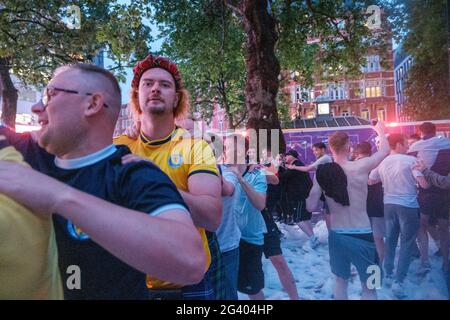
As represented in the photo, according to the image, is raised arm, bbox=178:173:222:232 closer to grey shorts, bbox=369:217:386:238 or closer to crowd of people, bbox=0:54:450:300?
crowd of people, bbox=0:54:450:300

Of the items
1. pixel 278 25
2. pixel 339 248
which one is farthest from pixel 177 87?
pixel 339 248

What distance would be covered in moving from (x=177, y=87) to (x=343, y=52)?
37.9 inches

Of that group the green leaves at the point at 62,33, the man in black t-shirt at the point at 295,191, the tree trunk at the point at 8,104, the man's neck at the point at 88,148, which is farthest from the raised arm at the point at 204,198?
the tree trunk at the point at 8,104

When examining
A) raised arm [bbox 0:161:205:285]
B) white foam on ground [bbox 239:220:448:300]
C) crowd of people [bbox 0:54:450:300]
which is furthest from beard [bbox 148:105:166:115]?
white foam on ground [bbox 239:220:448:300]

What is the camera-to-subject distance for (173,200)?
38.9 inches

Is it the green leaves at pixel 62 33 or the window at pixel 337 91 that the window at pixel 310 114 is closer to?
the window at pixel 337 91

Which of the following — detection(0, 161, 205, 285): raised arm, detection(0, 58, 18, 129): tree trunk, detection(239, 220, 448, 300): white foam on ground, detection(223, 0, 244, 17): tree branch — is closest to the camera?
detection(0, 161, 205, 285): raised arm

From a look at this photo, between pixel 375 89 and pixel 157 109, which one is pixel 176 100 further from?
pixel 375 89

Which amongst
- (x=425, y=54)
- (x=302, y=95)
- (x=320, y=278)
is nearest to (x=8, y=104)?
(x=302, y=95)

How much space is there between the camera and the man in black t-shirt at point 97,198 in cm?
→ 91

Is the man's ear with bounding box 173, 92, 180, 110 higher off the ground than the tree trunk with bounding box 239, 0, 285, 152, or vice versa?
the tree trunk with bounding box 239, 0, 285, 152

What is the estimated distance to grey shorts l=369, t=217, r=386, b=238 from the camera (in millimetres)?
1955

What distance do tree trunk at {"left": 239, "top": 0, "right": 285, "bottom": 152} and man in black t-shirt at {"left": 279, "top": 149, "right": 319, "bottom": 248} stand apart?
105 millimetres

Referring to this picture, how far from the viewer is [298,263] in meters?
1.93
